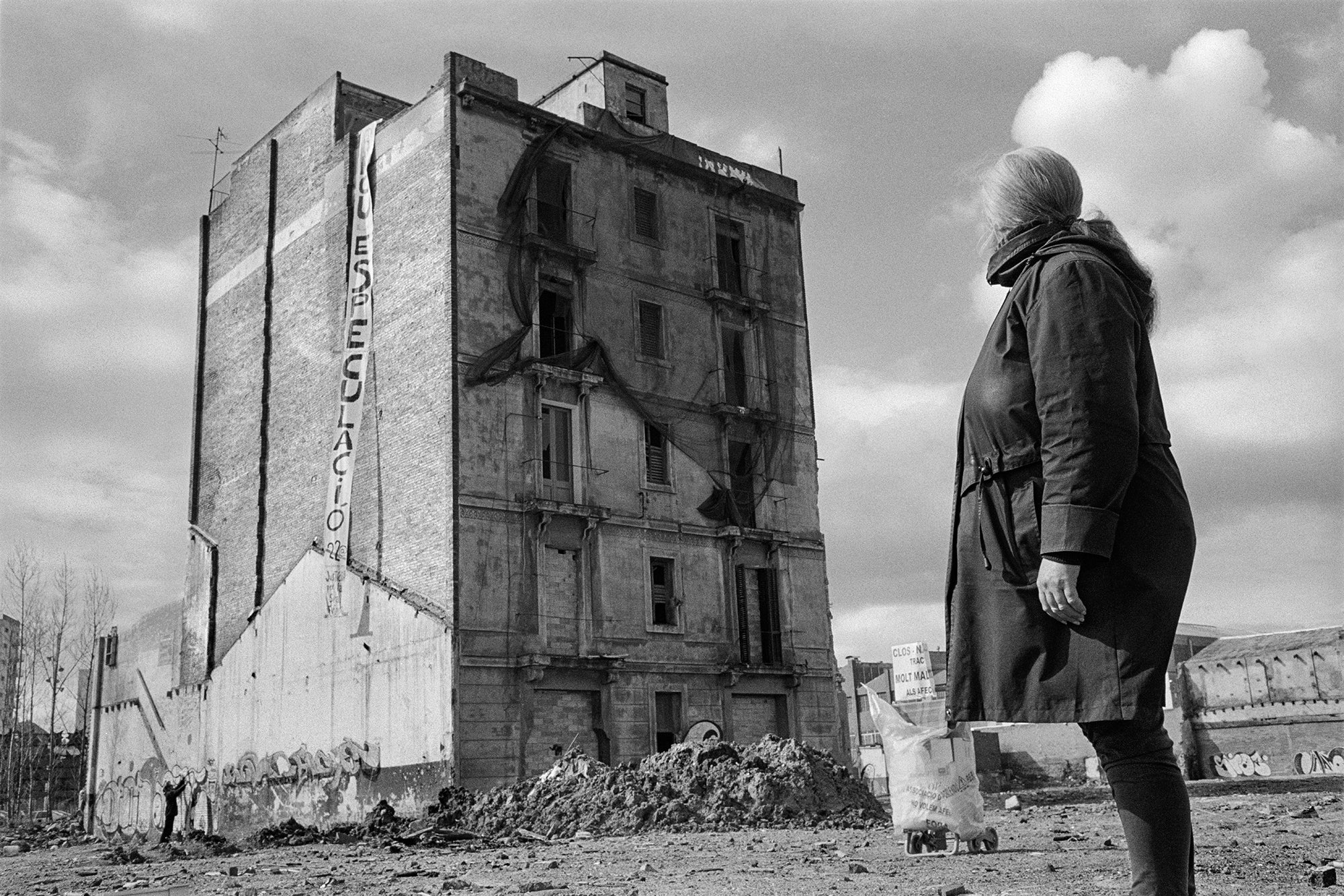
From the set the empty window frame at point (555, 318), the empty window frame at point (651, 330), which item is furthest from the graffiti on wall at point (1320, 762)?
the empty window frame at point (555, 318)

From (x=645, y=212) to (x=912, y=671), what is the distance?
73168 millimetres

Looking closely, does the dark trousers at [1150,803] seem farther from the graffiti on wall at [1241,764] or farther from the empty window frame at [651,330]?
the graffiti on wall at [1241,764]

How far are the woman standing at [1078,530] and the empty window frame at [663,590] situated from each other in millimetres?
24299

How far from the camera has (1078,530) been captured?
337 centimetres

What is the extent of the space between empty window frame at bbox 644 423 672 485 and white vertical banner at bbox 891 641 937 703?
46.7 m

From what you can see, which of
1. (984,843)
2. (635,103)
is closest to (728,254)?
(635,103)

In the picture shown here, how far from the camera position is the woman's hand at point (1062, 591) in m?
3.39

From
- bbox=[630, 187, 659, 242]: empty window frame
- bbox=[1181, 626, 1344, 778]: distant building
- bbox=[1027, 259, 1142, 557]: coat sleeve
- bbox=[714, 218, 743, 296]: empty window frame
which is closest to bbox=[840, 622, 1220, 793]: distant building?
bbox=[1181, 626, 1344, 778]: distant building

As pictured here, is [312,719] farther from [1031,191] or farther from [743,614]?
[1031,191]

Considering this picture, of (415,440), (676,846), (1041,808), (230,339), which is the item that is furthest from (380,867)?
(230,339)

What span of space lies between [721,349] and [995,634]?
27829mm

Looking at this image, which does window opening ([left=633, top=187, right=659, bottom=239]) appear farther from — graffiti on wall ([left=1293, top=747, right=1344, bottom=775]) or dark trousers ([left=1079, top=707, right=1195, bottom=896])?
dark trousers ([left=1079, top=707, right=1195, bottom=896])

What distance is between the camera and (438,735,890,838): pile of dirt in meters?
18.9

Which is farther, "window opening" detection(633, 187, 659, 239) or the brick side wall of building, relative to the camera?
"window opening" detection(633, 187, 659, 239)
